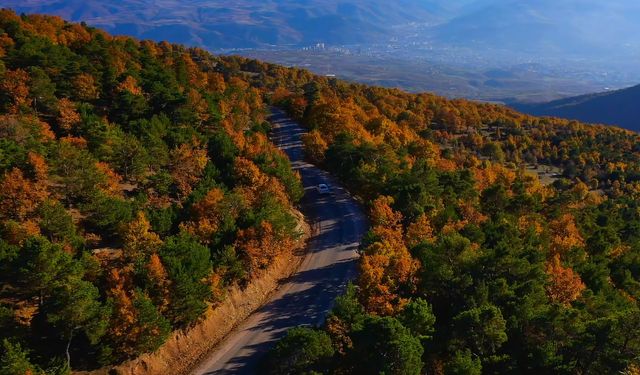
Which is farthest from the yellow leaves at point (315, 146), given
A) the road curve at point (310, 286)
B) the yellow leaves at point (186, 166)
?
the yellow leaves at point (186, 166)

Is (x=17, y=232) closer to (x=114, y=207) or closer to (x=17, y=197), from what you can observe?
(x=17, y=197)

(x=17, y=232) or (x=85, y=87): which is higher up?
(x=85, y=87)

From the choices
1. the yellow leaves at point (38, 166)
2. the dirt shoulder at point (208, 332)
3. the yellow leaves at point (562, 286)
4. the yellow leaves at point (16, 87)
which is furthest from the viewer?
the yellow leaves at point (16, 87)

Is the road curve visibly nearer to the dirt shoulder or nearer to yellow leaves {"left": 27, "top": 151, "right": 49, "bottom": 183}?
the dirt shoulder

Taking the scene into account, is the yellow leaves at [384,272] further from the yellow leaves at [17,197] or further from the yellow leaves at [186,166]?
the yellow leaves at [17,197]

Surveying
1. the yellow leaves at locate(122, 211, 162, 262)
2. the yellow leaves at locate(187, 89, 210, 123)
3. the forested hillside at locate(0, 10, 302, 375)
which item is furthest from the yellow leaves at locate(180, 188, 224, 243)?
the yellow leaves at locate(187, 89, 210, 123)

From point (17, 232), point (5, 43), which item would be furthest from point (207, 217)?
point (5, 43)
